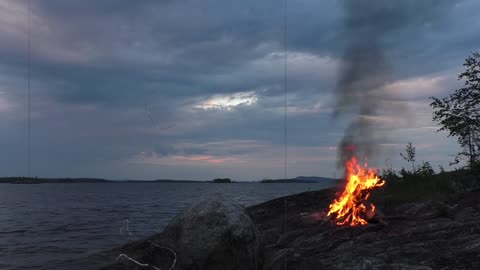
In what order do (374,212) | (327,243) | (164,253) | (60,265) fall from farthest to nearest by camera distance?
(60,265)
(374,212)
(327,243)
(164,253)

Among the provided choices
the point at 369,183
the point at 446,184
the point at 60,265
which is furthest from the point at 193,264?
the point at 446,184

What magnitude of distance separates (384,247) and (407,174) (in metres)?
12.5

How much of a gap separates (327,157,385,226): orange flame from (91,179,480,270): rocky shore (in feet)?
2.56

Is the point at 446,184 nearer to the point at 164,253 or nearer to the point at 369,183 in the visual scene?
the point at 369,183

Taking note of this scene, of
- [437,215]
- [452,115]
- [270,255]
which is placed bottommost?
[270,255]

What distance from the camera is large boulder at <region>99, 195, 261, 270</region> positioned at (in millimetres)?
11344

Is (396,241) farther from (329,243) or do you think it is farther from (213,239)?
(213,239)

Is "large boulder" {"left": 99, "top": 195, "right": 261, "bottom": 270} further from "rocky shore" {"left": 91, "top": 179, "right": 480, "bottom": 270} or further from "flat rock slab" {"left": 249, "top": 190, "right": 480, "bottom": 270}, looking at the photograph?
"flat rock slab" {"left": 249, "top": 190, "right": 480, "bottom": 270}

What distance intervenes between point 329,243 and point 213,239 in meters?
4.12

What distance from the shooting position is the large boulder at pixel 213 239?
11.3 metres

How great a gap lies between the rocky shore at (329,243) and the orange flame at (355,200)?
30.8 inches

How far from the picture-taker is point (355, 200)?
15867 mm

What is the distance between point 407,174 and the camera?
22.9 m

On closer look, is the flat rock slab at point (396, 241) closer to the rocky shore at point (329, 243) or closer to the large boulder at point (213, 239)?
the rocky shore at point (329, 243)
